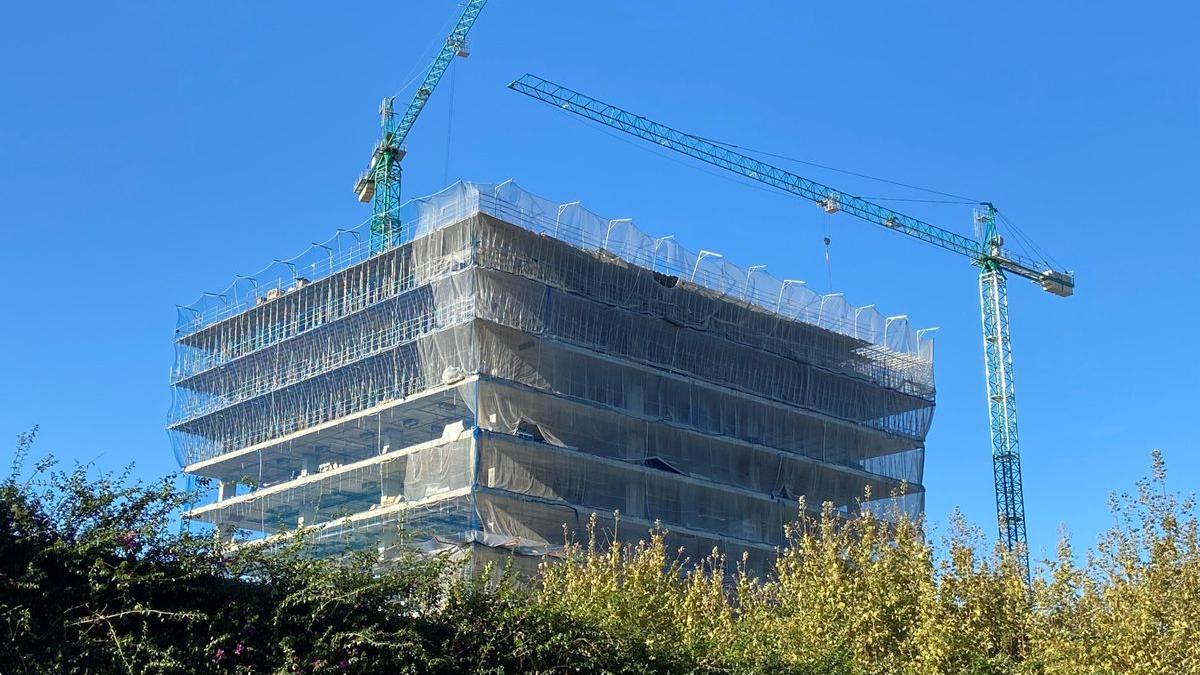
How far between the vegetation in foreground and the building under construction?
76.4 ft

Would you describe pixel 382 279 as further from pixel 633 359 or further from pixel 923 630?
pixel 923 630

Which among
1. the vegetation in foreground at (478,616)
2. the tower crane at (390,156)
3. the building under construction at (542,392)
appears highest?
the tower crane at (390,156)

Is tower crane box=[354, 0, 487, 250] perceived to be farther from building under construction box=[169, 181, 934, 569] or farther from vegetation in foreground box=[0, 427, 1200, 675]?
vegetation in foreground box=[0, 427, 1200, 675]

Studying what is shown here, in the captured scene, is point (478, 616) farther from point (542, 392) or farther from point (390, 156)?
point (390, 156)

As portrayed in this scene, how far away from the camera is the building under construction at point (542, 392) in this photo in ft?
173

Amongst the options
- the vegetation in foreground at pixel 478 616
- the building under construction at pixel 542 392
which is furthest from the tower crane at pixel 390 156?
the vegetation in foreground at pixel 478 616

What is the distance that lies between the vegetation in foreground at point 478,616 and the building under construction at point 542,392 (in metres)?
23.3

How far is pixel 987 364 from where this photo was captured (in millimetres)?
87750

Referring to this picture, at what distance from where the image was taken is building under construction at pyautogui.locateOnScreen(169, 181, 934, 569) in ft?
173

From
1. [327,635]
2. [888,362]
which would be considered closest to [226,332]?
[888,362]

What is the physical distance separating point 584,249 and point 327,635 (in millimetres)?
43597

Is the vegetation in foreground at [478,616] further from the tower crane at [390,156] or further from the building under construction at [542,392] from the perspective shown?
the tower crane at [390,156]

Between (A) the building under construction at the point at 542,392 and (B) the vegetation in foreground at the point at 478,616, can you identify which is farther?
(A) the building under construction at the point at 542,392

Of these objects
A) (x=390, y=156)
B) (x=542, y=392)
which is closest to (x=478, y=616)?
(x=542, y=392)
